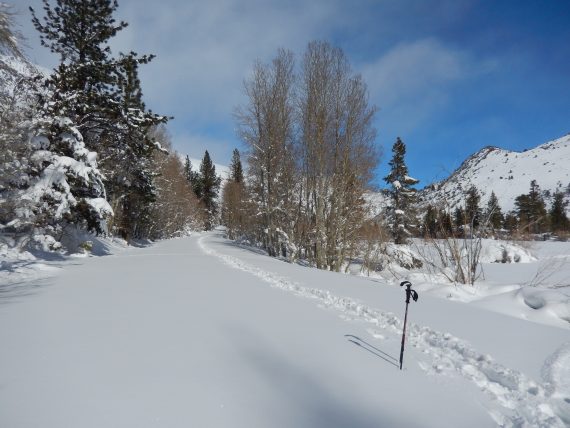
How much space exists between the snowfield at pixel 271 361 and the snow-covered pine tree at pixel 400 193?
70.6 ft

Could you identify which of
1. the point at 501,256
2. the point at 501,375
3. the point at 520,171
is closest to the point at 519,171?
the point at 520,171

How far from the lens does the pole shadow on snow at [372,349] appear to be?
349cm

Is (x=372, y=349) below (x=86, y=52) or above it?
below

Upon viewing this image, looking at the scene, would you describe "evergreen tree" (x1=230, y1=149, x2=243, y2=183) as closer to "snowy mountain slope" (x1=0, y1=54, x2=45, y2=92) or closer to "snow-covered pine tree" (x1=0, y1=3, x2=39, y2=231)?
"snow-covered pine tree" (x1=0, y1=3, x2=39, y2=231)

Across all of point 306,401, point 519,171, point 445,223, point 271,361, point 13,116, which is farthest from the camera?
point 519,171

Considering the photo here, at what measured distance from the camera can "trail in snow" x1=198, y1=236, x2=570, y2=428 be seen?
8.30 ft

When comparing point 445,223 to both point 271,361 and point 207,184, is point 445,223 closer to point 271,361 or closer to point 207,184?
point 271,361

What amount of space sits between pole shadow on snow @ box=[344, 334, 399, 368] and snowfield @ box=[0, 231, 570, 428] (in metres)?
0.03

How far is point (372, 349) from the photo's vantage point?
3.79 metres

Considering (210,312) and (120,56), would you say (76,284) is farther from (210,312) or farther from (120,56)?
(120,56)

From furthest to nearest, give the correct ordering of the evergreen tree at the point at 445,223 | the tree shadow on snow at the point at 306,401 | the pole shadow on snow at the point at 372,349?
the evergreen tree at the point at 445,223
the pole shadow on snow at the point at 372,349
the tree shadow on snow at the point at 306,401

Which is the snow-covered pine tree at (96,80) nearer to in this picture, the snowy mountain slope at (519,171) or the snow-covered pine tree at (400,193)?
the snow-covered pine tree at (400,193)

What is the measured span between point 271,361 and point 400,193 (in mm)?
26000

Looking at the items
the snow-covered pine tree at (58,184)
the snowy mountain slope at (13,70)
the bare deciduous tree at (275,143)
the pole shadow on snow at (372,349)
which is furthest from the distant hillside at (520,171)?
the snowy mountain slope at (13,70)
